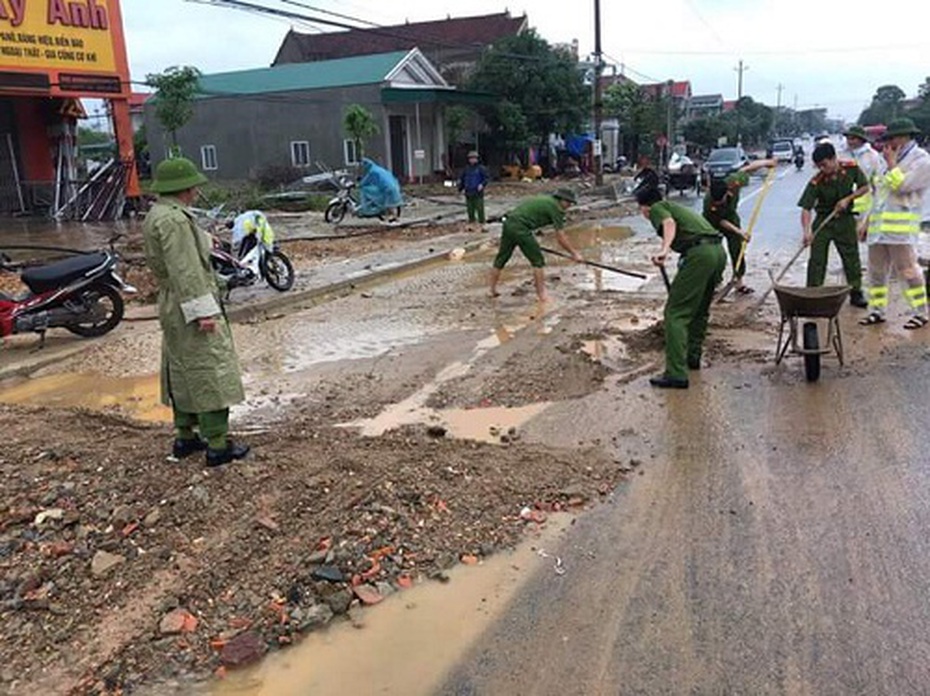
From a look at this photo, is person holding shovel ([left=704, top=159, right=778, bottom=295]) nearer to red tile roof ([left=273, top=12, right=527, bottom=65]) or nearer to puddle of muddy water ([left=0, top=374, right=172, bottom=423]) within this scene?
puddle of muddy water ([left=0, top=374, right=172, bottom=423])

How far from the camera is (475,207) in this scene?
18.7 metres

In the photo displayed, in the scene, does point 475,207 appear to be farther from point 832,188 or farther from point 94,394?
point 94,394

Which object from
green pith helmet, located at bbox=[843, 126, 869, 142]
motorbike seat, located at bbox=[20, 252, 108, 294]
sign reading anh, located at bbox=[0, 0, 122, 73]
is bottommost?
motorbike seat, located at bbox=[20, 252, 108, 294]

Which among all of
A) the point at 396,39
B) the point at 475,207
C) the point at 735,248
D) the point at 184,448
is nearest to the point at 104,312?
the point at 184,448

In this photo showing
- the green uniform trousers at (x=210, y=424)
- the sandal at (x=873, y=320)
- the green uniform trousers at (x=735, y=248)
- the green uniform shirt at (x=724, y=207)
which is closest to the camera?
the green uniform trousers at (x=210, y=424)

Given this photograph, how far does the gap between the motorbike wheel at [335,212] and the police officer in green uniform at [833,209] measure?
1263cm

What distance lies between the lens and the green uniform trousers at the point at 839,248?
8.52 metres

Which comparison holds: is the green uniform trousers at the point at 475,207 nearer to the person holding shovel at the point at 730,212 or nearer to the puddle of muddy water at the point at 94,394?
the person holding shovel at the point at 730,212

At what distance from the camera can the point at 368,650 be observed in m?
3.15

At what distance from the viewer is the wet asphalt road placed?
294cm

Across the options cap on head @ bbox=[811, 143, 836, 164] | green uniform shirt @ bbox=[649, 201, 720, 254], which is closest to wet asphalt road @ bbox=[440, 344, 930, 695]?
green uniform shirt @ bbox=[649, 201, 720, 254]

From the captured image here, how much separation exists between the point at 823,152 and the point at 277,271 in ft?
21.1

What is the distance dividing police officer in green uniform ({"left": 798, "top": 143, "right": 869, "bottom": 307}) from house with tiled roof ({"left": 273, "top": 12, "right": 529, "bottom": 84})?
38920mm

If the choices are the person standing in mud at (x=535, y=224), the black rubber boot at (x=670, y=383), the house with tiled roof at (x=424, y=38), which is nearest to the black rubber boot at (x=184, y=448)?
the black rubber boot at (x=670, y=383)
